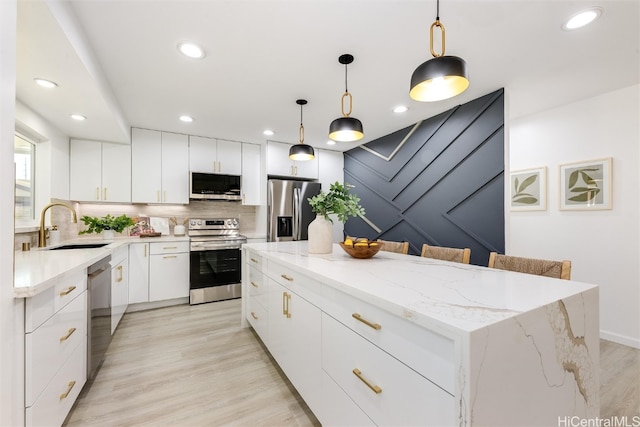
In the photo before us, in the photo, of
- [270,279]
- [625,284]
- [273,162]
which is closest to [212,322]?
[270,279]

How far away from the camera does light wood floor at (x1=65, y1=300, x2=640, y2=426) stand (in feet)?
5.31

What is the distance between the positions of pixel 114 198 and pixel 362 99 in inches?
131

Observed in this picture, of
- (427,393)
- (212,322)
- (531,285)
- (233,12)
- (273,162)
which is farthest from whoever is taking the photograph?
(273,162)

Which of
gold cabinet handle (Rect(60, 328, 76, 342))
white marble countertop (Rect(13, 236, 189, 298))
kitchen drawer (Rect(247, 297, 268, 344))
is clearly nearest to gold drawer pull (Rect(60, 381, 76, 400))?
gold cabinet handle (Rect(60, 328, 76, 342))

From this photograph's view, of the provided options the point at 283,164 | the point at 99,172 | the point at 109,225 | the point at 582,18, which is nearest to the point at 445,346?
the point at 582,18

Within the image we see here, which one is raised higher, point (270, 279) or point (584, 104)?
point (584, 104)

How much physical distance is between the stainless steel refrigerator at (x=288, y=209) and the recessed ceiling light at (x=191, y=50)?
2329 mm

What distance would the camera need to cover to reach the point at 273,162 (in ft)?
14.1

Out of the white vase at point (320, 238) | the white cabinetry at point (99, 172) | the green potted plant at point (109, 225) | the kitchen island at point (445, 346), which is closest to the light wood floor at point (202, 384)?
the kitchen island at point (445, 346)

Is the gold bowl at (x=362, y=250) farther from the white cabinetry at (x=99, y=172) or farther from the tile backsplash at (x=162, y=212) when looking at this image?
the white cabinetry at (x=99, y=172)

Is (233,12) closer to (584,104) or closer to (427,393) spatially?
(427,393)

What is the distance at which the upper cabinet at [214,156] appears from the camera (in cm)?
400

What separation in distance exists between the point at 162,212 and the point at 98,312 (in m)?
2.36

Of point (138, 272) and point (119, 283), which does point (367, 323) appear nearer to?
point (119, 283)
